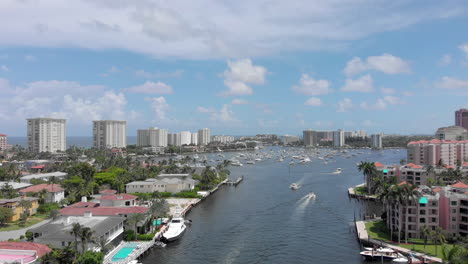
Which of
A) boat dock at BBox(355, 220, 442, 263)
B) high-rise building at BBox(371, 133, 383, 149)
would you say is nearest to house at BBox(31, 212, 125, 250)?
boat dock at BBox(355, 220, 442, 263)

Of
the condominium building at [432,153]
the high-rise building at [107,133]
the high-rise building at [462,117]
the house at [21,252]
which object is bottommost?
the house at [21,252]

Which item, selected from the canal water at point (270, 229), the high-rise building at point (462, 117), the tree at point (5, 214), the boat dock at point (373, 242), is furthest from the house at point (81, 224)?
the high-rise building at point (462, 117)

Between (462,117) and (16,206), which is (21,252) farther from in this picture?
(462,117)

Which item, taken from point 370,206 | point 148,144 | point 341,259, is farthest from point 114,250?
point 148,144

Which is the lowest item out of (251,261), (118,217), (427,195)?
(251,261)

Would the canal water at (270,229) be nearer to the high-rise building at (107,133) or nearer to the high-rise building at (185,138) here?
the high-rise building at (107,133)

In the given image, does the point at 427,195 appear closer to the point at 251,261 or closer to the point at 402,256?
the point at 402,256
